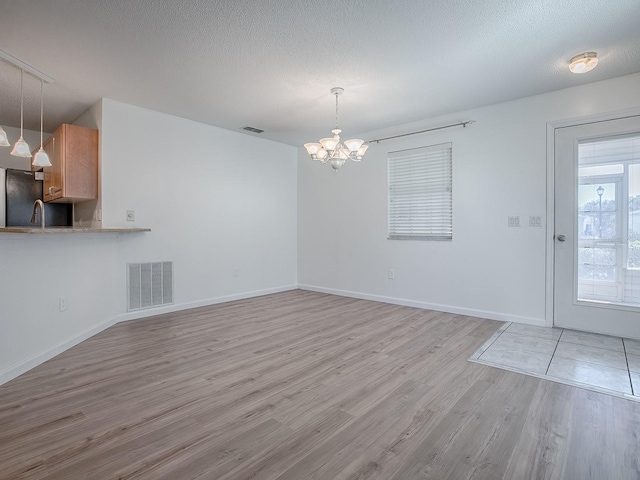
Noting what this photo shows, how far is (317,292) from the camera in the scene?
5.93 metres

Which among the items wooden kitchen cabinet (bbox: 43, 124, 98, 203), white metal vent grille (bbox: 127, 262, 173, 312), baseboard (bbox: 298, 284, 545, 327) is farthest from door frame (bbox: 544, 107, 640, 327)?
wooden kitchen cabinet (bbox: 43, 124, 98, 203)


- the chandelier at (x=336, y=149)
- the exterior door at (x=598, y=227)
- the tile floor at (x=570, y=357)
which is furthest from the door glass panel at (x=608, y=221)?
the chandelier at (x=336, y=149)

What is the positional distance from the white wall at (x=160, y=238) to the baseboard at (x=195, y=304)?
0.06 feet

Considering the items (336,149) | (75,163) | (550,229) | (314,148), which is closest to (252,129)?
(314,148)

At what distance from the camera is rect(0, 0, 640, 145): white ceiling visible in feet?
7.60

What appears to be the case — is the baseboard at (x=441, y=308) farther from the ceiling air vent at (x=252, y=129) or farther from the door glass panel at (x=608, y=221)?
the ceiling air vent at (x=252, y=129)

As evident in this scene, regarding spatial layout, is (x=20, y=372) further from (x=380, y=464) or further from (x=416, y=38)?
(x=416, y=38)

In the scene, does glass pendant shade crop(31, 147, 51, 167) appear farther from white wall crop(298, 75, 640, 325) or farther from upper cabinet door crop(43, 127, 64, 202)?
white wall crop(298, 75, 640, 325)

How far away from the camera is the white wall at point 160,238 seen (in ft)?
8.86

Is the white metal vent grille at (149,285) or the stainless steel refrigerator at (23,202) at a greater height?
the stainless steel refrigerator at (23,202)

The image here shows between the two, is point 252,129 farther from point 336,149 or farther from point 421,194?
point 421,194

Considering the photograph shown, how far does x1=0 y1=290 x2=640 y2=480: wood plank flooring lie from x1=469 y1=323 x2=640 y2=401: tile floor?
0.16 metres

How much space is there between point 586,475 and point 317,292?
4595mm

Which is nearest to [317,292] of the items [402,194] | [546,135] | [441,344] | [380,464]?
[402,194]
